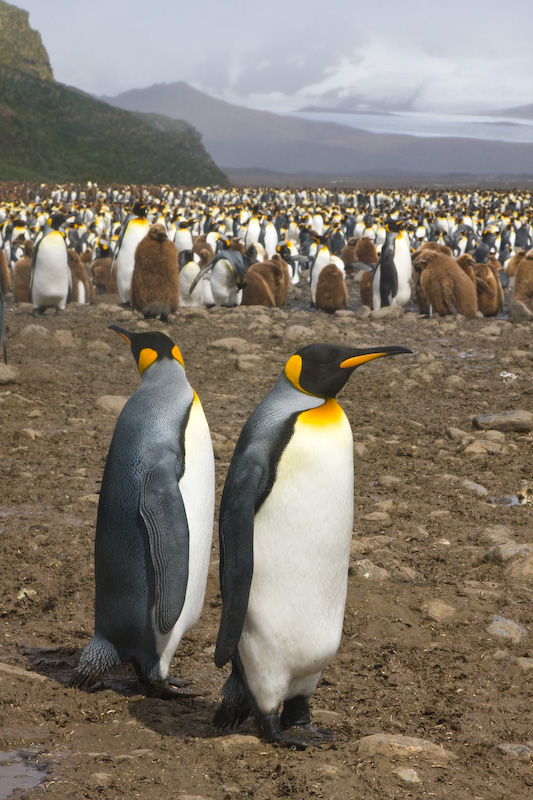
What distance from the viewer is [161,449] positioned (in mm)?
2959

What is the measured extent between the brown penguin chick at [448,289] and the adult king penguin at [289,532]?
9.76 metres

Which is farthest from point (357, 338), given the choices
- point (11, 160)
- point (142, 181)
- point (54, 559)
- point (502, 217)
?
point (142, 181)

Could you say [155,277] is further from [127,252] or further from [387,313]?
[387,313]

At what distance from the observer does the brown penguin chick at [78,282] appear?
13.6 meters

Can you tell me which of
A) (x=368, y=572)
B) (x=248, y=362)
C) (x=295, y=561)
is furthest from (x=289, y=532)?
(x=248, y=362)

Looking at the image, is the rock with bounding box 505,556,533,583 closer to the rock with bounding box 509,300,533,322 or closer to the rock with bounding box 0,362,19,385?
the rock with bounding box 0,362,19,385

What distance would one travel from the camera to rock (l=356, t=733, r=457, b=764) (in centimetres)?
246

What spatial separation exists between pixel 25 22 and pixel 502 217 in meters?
70.6

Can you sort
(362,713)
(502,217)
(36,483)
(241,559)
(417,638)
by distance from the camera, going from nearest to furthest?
1. (241,559)
2. (362,713)
3. (417,638)
4. (36,483)
5. (502,217)

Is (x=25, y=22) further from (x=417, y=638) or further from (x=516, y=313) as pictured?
(x=417, y=638)

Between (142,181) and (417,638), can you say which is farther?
(142,181)

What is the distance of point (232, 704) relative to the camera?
8.85 feet

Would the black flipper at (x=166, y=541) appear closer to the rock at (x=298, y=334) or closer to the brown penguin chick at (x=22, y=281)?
the rock at (x=298, y=334)

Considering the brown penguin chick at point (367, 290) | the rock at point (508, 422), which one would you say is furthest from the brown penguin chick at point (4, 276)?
the rock at point (508, 422)
